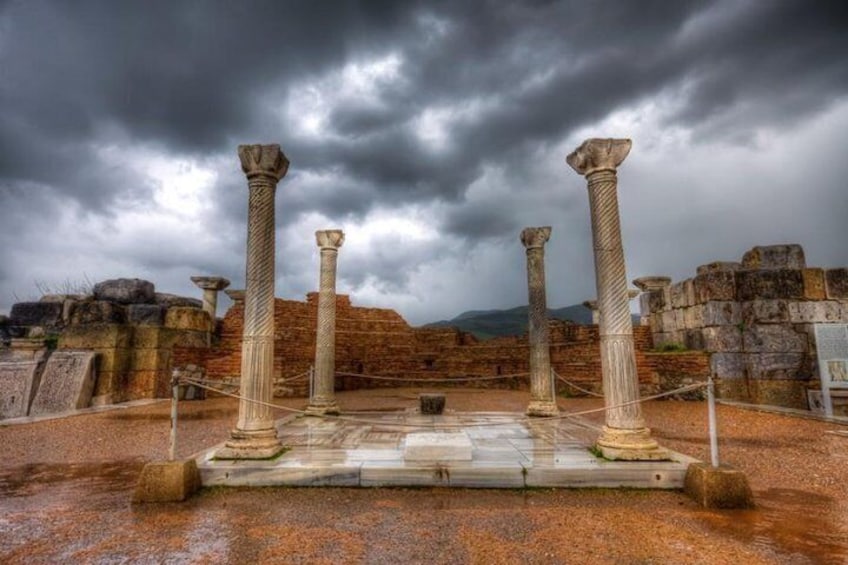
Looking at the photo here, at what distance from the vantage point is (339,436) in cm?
682

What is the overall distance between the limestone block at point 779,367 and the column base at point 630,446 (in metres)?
8.86

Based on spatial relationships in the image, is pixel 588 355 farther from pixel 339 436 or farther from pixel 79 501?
pixel 79 501

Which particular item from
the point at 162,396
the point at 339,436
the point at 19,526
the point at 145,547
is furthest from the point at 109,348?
the point at 145,547

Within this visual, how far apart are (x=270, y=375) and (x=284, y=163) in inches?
119

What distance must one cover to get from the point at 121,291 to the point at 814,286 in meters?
21.2

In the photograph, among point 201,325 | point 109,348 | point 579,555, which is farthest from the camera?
point 201,325

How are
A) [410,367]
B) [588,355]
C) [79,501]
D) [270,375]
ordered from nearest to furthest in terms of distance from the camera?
[79,501] → [270,375] → [588,355] → [410,367]

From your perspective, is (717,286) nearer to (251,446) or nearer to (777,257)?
(777,257)

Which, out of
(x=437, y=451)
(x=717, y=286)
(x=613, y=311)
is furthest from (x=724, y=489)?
(x=717, y=286)

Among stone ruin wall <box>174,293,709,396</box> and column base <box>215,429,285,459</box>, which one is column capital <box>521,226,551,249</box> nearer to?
stone ruin wall <box>174,293,709,396</box>

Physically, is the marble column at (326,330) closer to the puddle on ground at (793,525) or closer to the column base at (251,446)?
the column base at (251,446)

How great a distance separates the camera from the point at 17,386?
36.7 feet

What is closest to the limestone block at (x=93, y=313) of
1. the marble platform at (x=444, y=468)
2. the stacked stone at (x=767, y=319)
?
the marble platform at (x=444, y=468)

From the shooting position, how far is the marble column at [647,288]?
15.9 m
